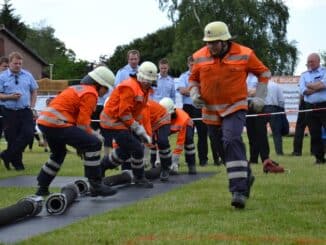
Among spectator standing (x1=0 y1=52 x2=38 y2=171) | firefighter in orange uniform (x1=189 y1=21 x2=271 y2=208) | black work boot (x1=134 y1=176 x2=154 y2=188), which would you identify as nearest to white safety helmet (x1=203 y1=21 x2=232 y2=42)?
firefighter in orange uniform (x1=189 y1=21 x2=271 y2=208)

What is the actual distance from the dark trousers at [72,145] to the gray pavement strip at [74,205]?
1.42 ft

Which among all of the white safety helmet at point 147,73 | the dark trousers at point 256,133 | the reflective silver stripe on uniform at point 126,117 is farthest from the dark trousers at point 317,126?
the reflective silver stripe on uniform at point 126,117

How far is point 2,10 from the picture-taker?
95.9 m

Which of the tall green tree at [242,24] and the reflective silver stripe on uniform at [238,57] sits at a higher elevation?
the tall green tree at [242,24]

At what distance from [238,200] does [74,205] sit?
194 cm

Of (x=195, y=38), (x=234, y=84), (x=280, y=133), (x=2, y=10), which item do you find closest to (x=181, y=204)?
(x=234, y=84)

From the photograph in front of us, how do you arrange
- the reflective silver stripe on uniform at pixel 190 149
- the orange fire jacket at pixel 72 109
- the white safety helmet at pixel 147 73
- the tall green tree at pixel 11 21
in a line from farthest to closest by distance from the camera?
the tall green tree at pixel 11 21
the reflective silver stripe on uniform at pixel 190 149
the white safety helmet at pixel 147 73
the orange fire jacket at pixel 72 109

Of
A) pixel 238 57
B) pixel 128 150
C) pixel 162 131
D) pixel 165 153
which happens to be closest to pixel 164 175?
pixel 165 153

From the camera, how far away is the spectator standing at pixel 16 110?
13.8m

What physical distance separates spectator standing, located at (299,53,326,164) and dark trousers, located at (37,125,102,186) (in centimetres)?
629

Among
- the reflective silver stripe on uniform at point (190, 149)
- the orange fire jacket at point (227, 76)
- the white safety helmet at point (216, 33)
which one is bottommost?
the reflective silver stripe on uniform at point (190, 149)

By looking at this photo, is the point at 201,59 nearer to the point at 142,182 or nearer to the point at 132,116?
the point at 132,116

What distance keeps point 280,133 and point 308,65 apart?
350 centimetres

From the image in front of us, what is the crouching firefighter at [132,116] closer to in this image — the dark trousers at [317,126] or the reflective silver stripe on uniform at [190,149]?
the reflective silver stripe on uniform at [190,149]
